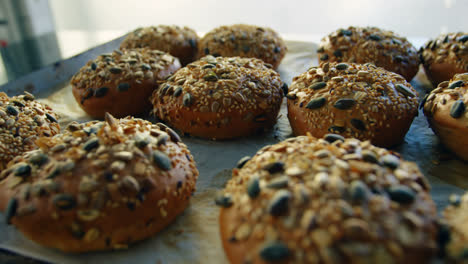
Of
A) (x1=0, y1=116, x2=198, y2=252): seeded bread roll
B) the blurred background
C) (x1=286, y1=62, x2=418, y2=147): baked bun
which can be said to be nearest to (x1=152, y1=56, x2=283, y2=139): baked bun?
(x1=286, y1=62, x2=418, y2=147): baked bun

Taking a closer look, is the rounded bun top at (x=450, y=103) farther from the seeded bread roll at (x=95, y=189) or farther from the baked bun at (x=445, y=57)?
the seeded bread roll at (x=95, y=189)

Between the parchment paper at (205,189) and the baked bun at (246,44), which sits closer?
the parchment paper at (205,189)

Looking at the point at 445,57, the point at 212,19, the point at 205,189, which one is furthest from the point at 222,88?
the point at 212,19

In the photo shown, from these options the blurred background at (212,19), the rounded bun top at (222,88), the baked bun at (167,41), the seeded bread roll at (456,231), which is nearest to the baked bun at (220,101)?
the rounded bun top at (222,88)

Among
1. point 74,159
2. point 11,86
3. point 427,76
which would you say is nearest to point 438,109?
point 427,76

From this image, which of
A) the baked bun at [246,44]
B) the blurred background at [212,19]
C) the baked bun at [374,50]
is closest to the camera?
the baked bun at [374,50]

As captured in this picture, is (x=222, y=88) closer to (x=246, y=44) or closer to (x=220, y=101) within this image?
(x=220, y=101)

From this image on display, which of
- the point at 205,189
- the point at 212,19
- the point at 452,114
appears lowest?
the point at 205,189

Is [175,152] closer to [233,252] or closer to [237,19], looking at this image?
[233,252]
